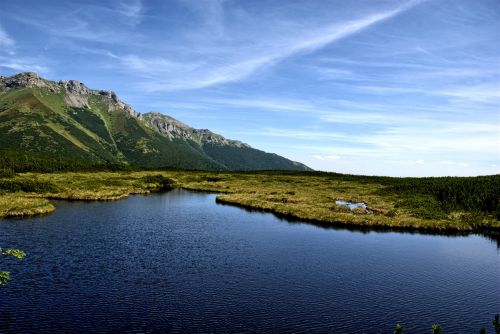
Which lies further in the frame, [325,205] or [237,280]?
[325,205]

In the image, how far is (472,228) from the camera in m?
81.8

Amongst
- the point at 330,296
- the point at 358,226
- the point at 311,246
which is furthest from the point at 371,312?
the point at 358,226

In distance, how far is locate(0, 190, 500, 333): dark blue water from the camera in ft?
106

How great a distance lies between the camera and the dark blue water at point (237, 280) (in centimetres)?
3219

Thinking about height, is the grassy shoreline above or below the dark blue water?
above

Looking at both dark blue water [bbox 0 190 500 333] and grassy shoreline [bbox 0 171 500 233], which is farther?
grassy shoreline [bbox 0 171 500 233]

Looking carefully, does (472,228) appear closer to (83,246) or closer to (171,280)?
(171,280)

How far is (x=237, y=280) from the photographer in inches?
1670

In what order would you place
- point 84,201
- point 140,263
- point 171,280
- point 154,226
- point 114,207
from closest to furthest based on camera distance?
point 171,280 → point 140,263 → point 154,226 → point 114,207 → point 84,201

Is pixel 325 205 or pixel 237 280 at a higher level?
pixel 325 205

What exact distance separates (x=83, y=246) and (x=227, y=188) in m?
111

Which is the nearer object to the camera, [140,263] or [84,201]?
[140,263]

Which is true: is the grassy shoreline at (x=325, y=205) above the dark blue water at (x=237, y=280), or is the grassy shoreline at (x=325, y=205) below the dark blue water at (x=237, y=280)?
above

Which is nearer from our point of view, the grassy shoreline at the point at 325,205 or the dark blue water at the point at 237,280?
the dark blue water at the point at 237,280
